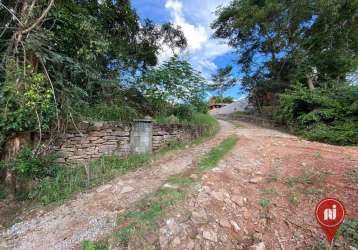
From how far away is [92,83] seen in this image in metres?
5.77

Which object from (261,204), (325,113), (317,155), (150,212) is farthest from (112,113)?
(325,113)

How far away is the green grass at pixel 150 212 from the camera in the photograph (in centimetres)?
255

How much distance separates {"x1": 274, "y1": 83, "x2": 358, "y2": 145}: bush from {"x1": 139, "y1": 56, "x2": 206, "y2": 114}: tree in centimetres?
410

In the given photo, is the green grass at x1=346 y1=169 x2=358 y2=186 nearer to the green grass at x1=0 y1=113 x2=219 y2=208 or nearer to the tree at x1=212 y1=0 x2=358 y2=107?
the green grass at x1=0 y1=113 x2=219 y2=208

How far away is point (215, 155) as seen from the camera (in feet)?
16.4

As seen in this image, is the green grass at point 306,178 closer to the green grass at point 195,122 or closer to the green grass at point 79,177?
the green grass at point 79,177

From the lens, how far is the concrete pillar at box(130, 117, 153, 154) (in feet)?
18.7

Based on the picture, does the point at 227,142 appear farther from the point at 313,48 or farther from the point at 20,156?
the point at 313,48

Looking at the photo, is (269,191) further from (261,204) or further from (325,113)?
(325,113)

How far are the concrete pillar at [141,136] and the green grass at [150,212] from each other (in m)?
1.89

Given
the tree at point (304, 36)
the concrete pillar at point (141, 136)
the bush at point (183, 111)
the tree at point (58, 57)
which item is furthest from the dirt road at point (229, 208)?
the tree at point (304, 36)

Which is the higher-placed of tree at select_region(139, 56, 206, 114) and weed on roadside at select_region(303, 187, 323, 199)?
tree at select_region(139, 56, 206, 114)

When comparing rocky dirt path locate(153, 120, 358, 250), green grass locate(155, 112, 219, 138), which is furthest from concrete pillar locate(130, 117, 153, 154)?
rocky dirt path locate(153, 120, 358, 250)

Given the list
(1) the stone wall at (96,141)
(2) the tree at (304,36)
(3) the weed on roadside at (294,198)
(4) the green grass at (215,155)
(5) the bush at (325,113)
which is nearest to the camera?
(3) the weed on roadside at (294,198)
